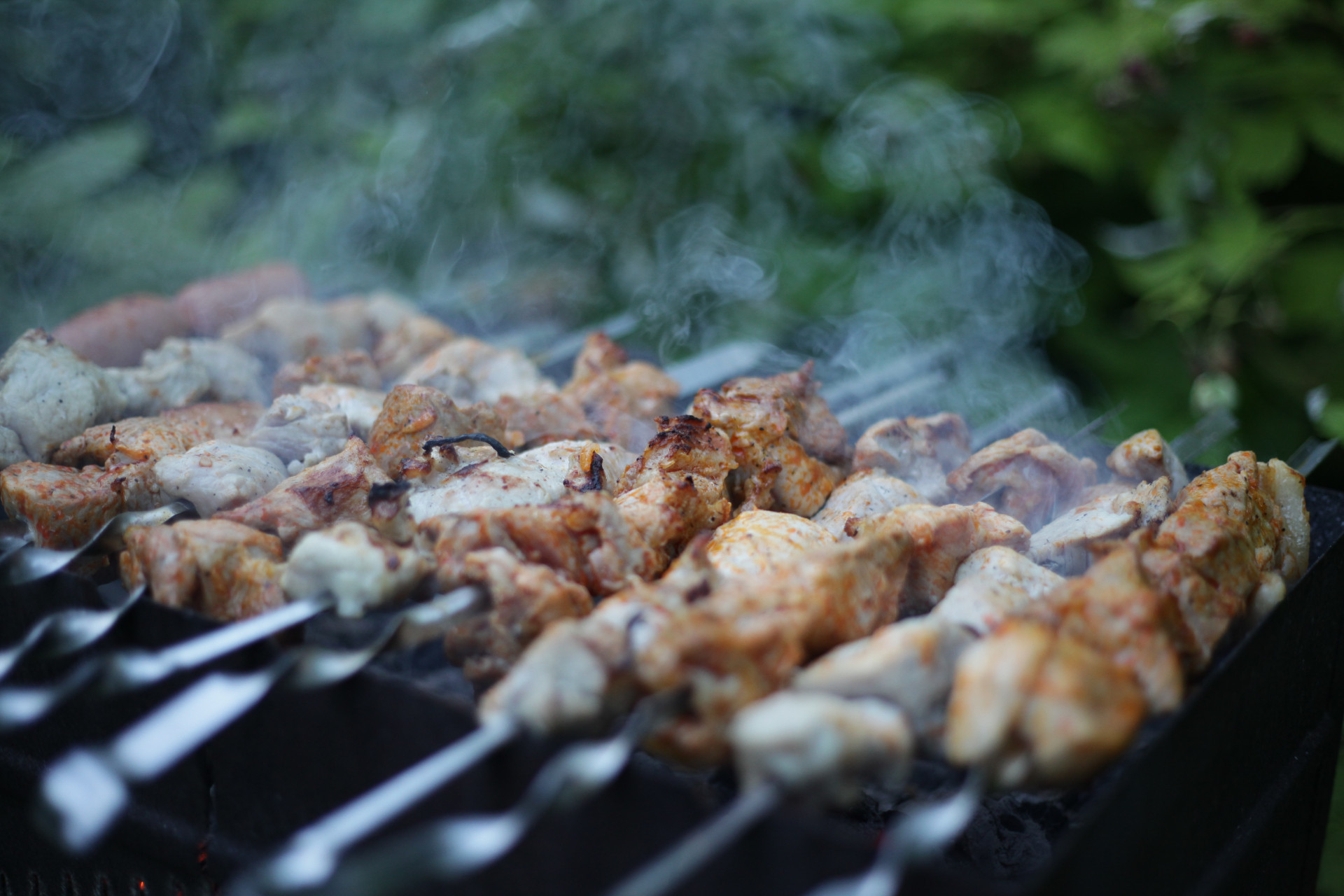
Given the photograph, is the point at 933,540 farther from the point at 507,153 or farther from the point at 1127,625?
the point at 507,153

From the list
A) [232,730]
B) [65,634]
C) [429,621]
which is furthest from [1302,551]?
[65,634]

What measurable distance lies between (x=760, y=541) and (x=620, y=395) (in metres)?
0.98

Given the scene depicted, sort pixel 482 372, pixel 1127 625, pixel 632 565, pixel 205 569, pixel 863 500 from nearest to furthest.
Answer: pixel 1127 625
pixel 205 569
pixel 632 565
pixel 863 500
pixel 482 372

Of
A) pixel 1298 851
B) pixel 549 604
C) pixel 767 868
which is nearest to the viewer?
→ pixel 767 868

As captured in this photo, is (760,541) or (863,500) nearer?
(760,541)

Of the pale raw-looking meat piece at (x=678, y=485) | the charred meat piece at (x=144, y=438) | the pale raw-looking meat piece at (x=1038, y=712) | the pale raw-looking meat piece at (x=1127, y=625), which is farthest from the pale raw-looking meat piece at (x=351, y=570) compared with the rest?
the pale raw-looking meat piece at (x=1127, y=625)

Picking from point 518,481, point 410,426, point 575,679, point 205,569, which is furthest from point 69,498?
point 575,679

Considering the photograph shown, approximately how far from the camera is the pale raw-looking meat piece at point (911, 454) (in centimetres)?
233

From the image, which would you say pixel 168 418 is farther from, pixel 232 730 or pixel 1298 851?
pixel 1298 851

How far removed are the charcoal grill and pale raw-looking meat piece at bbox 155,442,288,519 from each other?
0.21m

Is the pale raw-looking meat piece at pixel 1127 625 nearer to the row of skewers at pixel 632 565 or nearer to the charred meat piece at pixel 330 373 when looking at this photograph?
the row of skewers at pixel 632 565

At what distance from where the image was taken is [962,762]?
121cm

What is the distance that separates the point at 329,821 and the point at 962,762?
0.72 meters

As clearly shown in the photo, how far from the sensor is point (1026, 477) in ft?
7.21
